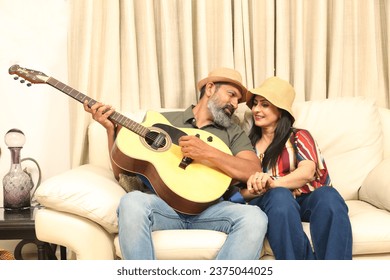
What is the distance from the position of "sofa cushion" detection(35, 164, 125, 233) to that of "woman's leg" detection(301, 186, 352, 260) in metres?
0.74

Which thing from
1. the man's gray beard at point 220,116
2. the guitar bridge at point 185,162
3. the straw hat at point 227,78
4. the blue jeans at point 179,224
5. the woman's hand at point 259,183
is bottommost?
the blue jeans at point 179,224

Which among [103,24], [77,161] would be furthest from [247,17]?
[77,161]

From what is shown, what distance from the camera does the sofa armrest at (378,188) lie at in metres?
2.16

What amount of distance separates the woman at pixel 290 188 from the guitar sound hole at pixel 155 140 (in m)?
0.38

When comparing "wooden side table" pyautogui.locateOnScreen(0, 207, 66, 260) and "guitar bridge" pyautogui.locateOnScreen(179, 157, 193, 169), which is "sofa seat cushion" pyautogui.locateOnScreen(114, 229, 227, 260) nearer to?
"guitar bridge" pyautogui.locateOnScreen(179, 157, 193, 169)

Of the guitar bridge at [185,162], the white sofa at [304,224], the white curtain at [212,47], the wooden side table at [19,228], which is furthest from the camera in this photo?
the white curtain at [212,47]

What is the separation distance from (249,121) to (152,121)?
534 mm

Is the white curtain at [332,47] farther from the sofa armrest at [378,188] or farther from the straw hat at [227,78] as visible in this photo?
the sofa armrest at [378,188]

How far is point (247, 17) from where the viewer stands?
109 inches

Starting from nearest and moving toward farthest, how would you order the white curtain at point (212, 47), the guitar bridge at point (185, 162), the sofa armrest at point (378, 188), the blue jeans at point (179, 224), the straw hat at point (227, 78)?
1. the blue jeans at point (179, 224)
2. the guitar bridge at point (185, 162)
3. the sofa armrest at point (378, 188)
4. the straw hat at point (227, 78)
5. the white curtain at point (212, 47)

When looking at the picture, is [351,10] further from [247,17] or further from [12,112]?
[12,112]

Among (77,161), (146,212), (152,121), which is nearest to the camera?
(146,212)

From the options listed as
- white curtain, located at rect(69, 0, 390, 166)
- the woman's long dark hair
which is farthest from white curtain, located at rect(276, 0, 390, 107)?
the woman's long dark hair

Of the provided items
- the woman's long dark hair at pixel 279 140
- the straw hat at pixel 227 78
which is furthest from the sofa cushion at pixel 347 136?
the straw hat at pixel 227 78
